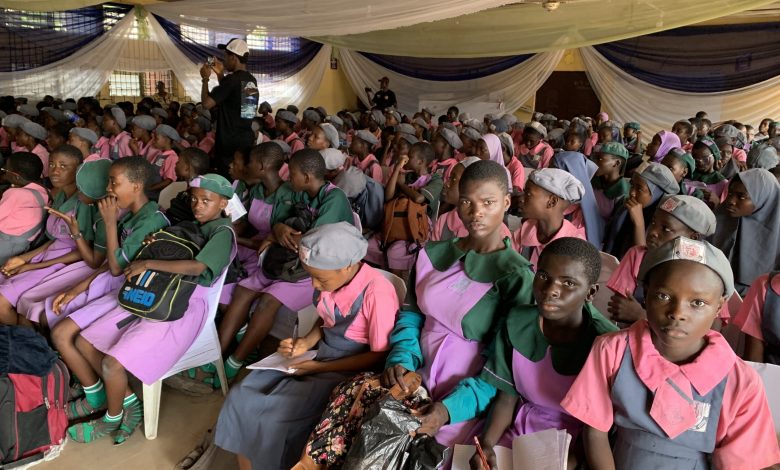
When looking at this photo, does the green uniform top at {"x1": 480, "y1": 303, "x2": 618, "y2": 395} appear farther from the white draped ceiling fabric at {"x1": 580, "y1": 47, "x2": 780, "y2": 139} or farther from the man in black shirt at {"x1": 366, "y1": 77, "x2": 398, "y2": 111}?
the white draped ceiling fabric at {"x1": 580, "y1": 47, "x2": 780, "y2": 139}

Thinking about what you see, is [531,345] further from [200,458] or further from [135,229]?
[135,229]

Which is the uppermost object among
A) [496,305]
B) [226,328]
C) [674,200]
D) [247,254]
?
[674,200]

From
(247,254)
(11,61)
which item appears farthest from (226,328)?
(11,61)

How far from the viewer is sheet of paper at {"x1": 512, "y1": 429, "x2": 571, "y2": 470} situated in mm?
1477

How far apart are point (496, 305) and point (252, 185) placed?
87.3 inches

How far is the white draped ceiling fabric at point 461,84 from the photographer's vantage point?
11.3 meters

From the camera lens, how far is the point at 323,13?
4.54 metres

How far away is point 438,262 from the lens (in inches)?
80.4

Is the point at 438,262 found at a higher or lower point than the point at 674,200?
lower

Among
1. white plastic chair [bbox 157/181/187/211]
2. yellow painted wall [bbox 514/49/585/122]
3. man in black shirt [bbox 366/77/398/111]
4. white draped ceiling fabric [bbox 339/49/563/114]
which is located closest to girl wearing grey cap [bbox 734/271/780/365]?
white plastic chair [bbox 157/181/187/211]

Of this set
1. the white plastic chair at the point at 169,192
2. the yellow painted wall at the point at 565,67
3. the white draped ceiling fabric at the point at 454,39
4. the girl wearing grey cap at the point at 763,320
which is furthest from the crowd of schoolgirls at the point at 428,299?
the yellow painted wall at the point at 565,67

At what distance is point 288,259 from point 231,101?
6.56 ft

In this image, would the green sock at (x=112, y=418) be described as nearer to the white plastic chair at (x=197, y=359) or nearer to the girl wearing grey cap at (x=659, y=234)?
the white plastic chair at (x=197, y=359)

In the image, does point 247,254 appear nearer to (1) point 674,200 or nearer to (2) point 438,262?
(2) point 438,262
